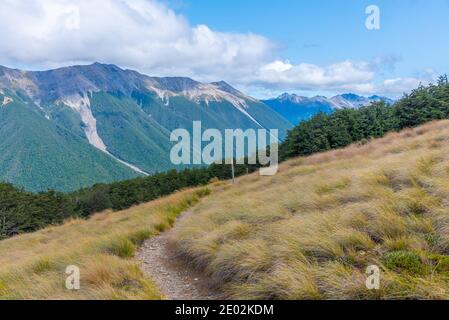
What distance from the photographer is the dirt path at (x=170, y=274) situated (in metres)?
6.89

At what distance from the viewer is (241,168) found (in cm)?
6488

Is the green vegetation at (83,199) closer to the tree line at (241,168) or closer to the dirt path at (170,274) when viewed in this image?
the tree line at (241,168)

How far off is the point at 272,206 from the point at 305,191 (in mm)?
1711

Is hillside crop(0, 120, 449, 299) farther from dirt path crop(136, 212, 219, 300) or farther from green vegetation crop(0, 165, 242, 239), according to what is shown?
green vegetation crop(0, 165, 242, 239)

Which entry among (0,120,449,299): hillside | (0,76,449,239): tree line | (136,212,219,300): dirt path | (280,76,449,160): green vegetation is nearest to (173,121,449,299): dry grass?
(0,120,449,299): hillside

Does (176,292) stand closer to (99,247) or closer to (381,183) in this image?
(99,247)

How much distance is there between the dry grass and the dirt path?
0.30 metres

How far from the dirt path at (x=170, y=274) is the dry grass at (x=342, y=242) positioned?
0.97 ft

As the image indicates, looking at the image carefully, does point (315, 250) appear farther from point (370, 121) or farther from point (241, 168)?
point (241, 168)

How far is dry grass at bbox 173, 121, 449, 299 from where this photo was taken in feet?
17.3

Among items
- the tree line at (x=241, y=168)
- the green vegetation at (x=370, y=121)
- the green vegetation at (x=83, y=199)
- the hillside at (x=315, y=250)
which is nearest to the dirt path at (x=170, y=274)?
the hillside at (x=315, y=250)

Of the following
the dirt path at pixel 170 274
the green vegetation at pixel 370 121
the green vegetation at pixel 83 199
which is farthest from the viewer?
the green vegetation at pixel 83 199
